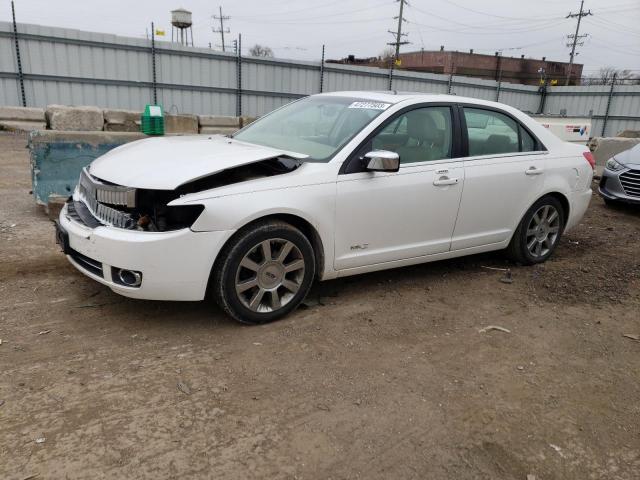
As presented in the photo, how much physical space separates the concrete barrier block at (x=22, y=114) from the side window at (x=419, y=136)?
12.5m

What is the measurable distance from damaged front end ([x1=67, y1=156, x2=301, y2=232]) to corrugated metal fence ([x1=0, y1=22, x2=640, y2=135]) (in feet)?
43.9

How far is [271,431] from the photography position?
2.67 meters

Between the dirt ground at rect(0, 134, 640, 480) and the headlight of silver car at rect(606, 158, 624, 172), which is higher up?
the headlight of silver car at rect(606, 158, 624, 172)

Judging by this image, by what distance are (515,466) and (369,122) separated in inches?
103

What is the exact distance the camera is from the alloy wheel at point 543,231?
536 cm

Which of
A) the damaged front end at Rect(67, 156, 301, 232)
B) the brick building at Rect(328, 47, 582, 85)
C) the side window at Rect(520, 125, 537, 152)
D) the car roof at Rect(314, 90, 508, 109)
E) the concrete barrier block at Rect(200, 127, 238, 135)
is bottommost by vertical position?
the concrete barrier block at Rect(200, 127, 238, 135)

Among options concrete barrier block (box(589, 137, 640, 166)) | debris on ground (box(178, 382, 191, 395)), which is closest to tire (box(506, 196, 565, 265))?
debris on ground (box(178, 382, 191, 395))

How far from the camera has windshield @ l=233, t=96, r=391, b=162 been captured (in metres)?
4.12

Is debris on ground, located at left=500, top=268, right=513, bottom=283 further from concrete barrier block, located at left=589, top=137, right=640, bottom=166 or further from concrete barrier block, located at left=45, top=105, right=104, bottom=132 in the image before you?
concrete barrier block, located at left=589, top=137, right=640, bottom=166

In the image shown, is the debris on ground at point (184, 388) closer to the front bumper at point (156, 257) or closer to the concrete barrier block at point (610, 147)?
the front bumper at point (156, 257)

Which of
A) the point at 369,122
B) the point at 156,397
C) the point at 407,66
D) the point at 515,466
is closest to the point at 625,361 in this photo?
the point at 515,466

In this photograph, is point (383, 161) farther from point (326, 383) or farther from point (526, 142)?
point (526, 142)

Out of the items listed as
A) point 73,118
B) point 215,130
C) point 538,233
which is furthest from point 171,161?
point 215,130

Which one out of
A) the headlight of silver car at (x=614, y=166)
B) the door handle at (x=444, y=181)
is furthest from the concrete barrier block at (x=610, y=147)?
the door handle at (x=444, y=181)
